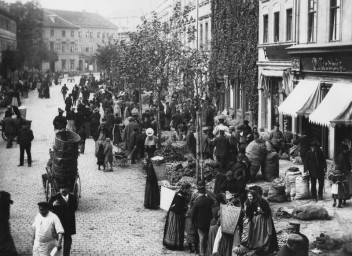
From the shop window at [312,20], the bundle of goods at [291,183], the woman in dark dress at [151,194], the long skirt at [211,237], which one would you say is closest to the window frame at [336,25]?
the shop window at [312,20]

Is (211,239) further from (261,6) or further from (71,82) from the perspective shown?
(71,82)

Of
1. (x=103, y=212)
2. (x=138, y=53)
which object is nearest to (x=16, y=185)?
(x=103, y=212)

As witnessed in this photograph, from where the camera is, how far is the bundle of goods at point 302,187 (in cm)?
1695

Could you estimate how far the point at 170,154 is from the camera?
23.9m

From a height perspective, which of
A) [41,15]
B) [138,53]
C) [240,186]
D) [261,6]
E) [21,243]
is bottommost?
[21,243]

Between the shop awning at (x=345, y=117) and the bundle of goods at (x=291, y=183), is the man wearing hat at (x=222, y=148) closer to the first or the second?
the shop awning at (x=345, y=117)

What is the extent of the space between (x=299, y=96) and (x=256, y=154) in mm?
4590

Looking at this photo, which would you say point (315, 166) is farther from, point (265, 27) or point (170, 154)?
point (265, 27)

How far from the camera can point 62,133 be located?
18797mm

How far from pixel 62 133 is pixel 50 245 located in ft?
28.3

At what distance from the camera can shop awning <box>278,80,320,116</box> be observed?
2242 centimetres

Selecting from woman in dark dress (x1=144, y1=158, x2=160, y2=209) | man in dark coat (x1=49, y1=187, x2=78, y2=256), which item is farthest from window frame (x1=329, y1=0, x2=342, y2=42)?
man in dark coat (x1=49, y1=187, x2=78, y2=256)

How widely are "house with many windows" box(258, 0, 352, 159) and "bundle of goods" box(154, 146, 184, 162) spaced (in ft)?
13.5

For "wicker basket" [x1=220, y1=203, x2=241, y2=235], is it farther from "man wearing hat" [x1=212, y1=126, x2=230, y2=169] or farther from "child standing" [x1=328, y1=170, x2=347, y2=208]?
"man wearing hat" [x1=212, y1=126, x2=230, y2=169]
